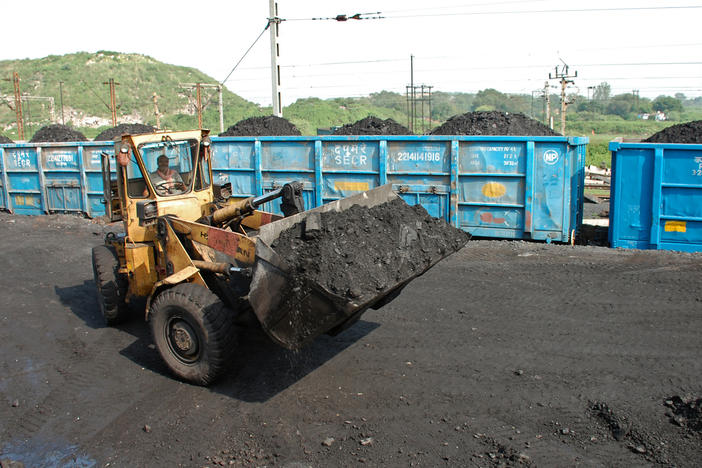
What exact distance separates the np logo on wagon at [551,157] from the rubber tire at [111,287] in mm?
7204

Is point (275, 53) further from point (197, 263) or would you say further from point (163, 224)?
point (197, 263)

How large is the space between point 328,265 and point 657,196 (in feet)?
24.2

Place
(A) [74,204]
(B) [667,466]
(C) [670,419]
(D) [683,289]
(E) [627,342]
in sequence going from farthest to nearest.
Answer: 1. (A) [74,204]
2. (D) [683,289]
3. (E) [627,342]
4. (C) [670,419]
5. (B) [667,466]

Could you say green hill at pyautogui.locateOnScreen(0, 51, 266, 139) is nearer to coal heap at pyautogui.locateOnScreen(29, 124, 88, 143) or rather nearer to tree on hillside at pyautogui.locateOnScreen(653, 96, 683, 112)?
coal heap at pyautogui.locateOnScreen(29, 124, 88, 143)

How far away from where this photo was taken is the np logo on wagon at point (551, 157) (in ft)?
33.8

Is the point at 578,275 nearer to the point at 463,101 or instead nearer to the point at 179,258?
the point at 179,258

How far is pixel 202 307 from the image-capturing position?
17.6 ft

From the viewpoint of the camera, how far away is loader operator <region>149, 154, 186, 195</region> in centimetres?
643

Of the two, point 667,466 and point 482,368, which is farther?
point 482,368

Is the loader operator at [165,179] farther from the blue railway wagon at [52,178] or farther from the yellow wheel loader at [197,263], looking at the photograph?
the blue railway wagon at [52,178]

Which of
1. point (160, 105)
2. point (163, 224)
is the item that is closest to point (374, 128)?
point (163, 224)

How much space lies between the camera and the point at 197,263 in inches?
227

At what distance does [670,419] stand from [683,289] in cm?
369

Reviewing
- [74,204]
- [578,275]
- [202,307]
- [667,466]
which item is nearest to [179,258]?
[202,307]
